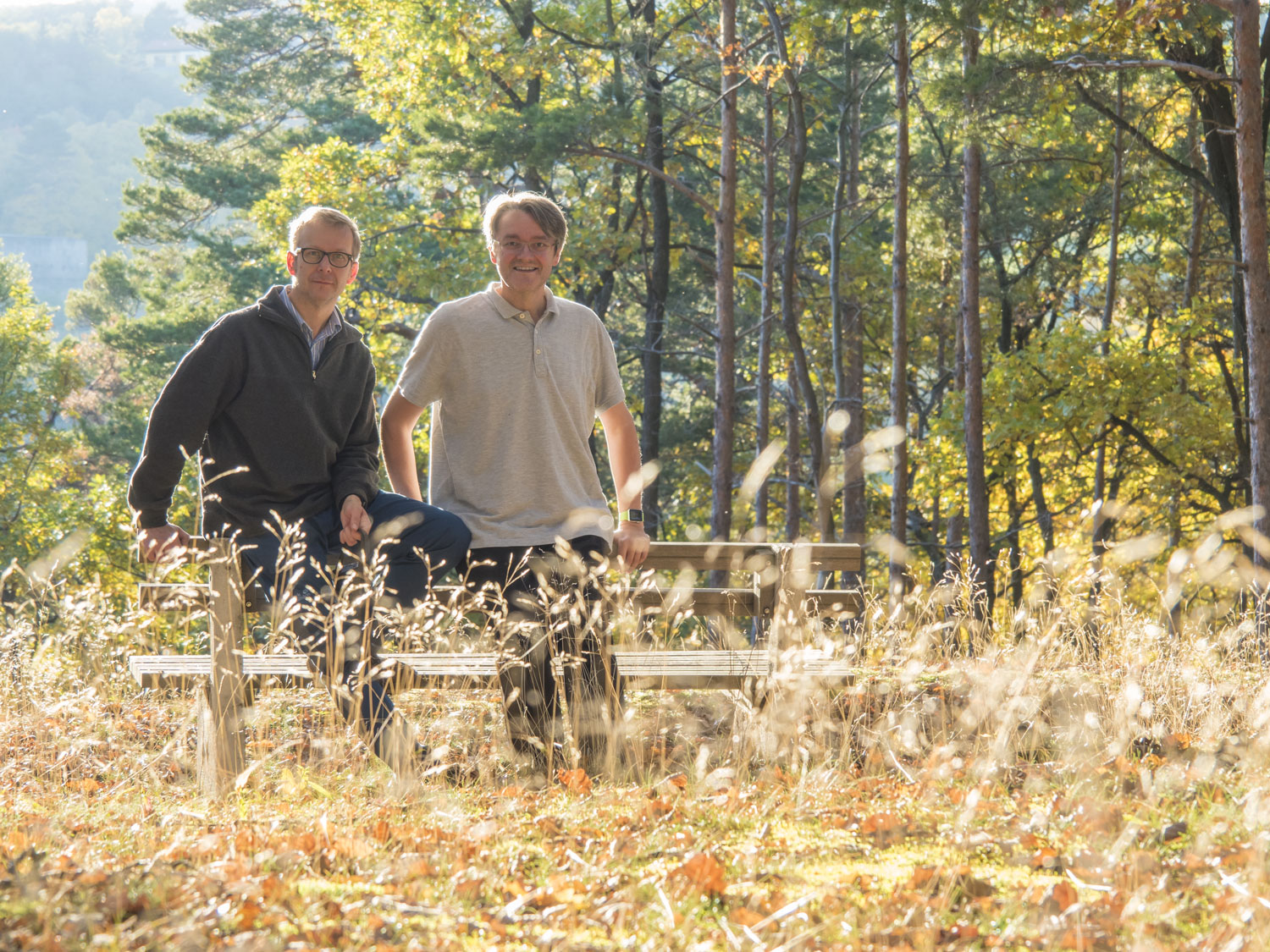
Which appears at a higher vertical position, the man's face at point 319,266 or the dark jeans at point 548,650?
the man's face at point 319,266

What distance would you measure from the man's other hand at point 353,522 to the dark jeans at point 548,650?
1.16 ft

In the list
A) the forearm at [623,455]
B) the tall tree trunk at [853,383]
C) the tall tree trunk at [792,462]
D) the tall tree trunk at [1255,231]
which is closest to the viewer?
the forearm at [623,455]

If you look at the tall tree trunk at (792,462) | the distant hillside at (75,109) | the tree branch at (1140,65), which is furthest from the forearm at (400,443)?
the distant hillside at (75,109)

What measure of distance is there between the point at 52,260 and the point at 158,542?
12052 cm

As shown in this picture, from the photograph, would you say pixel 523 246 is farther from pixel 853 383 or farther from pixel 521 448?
pixel 853 383

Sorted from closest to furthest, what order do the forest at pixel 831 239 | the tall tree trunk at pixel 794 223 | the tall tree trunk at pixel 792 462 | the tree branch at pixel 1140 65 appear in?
the tree branch at pixel 1140 65 < the forest at pixel 831 239 < the tall tree trunk at pixel 794 223 < the tall tree trunk at pixel 792 462

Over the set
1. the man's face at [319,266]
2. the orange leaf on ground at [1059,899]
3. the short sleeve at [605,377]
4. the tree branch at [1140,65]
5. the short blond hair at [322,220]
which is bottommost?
the orange leaf on ground at [1059,899]

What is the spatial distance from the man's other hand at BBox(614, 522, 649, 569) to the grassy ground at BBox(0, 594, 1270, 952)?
542mm

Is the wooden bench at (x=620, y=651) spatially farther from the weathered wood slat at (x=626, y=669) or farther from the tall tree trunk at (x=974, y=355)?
the tall tree trunk at (x=974, y=355)

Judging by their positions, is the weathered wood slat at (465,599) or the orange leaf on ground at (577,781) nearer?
the orange leaf on ground at (577,781)

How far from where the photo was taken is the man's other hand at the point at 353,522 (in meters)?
3.38

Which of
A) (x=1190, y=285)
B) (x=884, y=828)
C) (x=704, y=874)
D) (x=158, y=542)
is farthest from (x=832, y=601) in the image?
(x=1190, y=285)

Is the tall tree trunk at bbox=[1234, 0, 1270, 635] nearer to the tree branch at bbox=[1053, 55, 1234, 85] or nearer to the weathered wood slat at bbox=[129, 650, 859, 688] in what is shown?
the tree branch at bbox=[1053, 55, 1234, 85]

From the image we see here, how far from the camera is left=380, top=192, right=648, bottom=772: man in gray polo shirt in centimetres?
339
